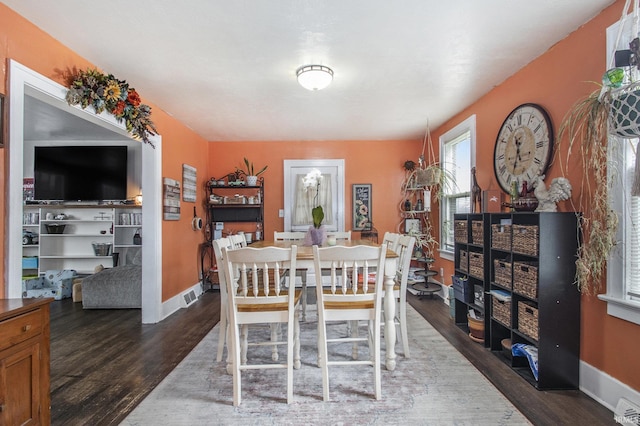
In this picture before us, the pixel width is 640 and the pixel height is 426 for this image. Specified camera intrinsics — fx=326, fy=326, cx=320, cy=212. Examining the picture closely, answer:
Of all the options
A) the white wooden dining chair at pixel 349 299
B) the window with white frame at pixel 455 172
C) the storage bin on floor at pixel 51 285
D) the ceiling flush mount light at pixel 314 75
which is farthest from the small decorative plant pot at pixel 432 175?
the storage bin on floor at pixel 51 285

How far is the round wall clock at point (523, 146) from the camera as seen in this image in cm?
259

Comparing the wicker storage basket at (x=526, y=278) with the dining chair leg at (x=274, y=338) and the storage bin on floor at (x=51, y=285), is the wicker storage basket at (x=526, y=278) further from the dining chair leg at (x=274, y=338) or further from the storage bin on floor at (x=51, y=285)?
the storage bin on floor at (x=51, y=285)

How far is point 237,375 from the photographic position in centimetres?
204

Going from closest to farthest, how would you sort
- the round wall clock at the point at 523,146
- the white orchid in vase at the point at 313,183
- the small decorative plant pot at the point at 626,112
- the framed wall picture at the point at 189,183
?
1. the small decorative plant pot at the point at 626,112
2. the round wall clock at the point at 523,146
3. the framed wall picture at the point at 189,183
4. the white orchid in vase at the point at 313,183

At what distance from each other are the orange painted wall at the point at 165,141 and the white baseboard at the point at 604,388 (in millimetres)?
3709

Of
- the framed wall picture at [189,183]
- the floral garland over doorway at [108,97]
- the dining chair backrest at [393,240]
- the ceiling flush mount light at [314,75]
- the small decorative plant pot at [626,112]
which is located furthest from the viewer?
the framed wall picture at [189,183]

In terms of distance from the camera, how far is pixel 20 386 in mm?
1526

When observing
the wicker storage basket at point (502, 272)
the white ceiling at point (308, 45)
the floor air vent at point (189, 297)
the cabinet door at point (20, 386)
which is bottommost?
the floor air vent at point (189, 297)

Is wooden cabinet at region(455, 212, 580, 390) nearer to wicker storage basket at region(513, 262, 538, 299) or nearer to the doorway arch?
wicker storage basket at region(513, 262, 538, 299)

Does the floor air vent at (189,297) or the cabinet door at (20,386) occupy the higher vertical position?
the cabinet door at (20,386)

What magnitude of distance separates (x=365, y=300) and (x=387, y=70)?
1984 mm

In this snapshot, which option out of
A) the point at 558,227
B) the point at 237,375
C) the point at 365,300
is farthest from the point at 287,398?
the point at 558,227

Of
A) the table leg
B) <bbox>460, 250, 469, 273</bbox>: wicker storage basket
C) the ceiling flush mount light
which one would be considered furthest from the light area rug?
the ceiling flush mount light

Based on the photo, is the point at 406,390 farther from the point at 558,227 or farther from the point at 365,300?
the point at 558,227
